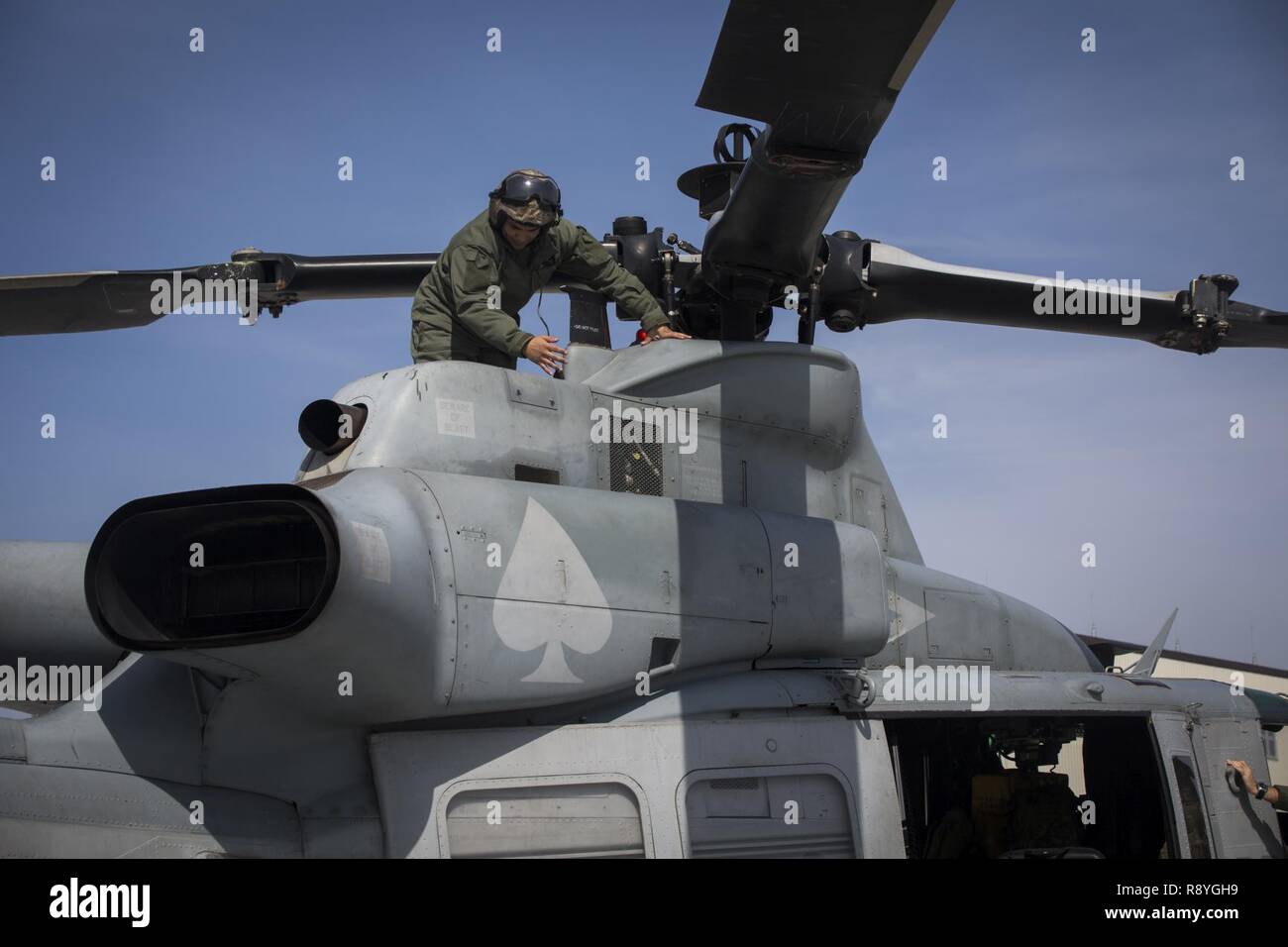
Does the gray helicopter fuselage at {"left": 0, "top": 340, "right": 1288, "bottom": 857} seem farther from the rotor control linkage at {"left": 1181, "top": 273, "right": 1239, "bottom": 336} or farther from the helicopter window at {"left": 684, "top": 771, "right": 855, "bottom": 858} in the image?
the rotor control linkage at {"left": 1181, "top": 273, "right": 1239, "bottom": 336}

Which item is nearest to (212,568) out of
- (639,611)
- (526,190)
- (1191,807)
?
(639,611)

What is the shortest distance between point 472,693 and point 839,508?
2.70 m

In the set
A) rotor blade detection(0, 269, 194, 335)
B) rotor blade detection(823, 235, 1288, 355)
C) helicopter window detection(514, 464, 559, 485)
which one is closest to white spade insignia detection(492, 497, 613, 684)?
helicopter window detection(514, 464, 559, 485)

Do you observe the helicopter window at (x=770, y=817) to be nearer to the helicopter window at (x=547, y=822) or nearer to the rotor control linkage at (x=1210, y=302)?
the helicopter window at (x=547, y=822)

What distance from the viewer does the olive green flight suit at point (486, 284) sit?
5.62m

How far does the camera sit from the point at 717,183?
671cm

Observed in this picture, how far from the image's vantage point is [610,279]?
252 inches

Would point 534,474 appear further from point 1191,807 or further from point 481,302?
point 1191,807

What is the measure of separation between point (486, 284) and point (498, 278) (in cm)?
13

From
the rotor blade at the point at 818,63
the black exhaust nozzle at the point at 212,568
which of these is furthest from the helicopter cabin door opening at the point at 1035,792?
the black exhaust nozzle at the point at 212,568

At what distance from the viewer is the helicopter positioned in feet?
14.1

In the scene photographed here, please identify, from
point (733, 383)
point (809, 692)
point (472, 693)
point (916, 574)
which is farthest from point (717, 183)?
point (472, 693)

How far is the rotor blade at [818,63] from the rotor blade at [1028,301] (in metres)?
2.10
